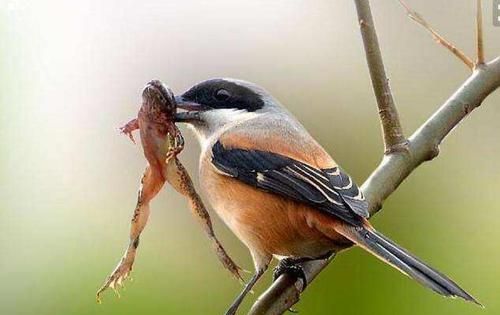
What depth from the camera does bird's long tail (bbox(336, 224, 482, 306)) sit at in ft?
2.94

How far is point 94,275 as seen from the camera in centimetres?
112

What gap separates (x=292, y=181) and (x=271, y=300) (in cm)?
19

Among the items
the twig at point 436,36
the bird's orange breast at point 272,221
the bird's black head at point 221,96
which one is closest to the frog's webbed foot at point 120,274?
the bird's orange breast at point 272,221

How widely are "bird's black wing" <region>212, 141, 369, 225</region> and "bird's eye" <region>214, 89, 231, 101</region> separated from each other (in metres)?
0.08

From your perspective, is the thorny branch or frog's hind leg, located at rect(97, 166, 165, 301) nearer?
frog's hind leg, located at rect(97, 166, 165, 301)

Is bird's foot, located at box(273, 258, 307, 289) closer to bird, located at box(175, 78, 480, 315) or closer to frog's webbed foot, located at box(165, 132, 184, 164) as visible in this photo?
bird, located at box(175, 78, 480, 315)

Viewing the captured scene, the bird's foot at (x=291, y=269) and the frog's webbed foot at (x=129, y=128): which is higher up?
the frog's webbed foot at (x=129, y=128)

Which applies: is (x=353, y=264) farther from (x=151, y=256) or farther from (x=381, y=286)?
(x=151, y=256)

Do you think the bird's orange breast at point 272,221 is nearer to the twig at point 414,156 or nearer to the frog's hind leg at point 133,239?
the twig at point 414,156

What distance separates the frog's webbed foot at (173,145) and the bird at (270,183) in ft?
0.59

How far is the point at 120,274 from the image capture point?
929 millimetres

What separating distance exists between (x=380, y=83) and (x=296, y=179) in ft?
0.58

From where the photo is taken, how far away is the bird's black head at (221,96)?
1.36 meters

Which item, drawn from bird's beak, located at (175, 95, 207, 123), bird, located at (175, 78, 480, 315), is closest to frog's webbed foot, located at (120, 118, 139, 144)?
bird, located at (175, 78, 480, 315)
